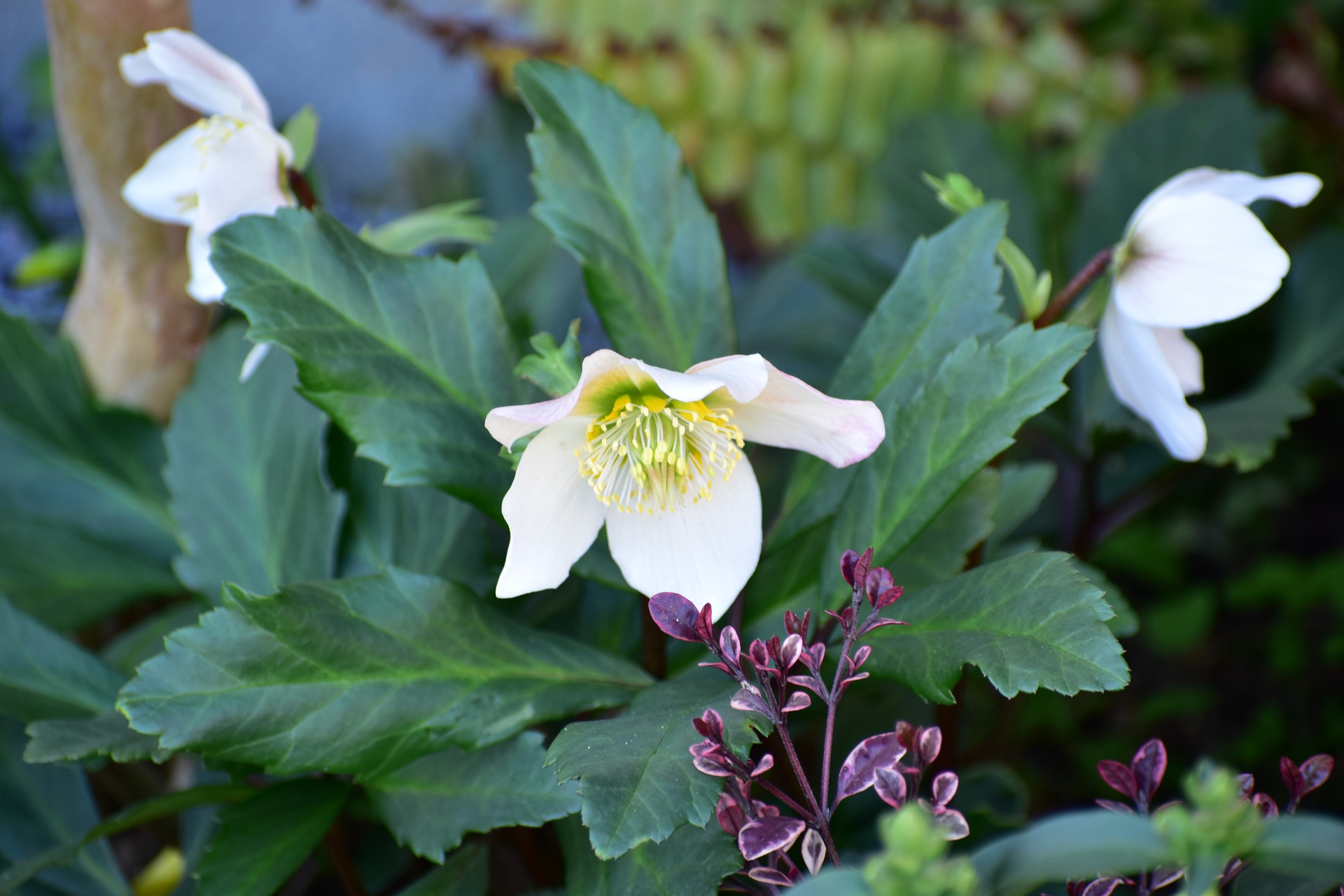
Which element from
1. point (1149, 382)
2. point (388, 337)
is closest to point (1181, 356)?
point (1149, 382)

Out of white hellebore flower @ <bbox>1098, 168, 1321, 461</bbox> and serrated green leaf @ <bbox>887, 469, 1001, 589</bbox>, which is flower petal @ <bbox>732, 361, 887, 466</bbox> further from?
white hellebore flower @ <bbox>1098, 168, 1321, 461</bbox>

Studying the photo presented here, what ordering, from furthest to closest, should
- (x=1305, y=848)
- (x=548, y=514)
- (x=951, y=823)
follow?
(x=548, y=514), (x=951, y=823), (x=1305, y=848)

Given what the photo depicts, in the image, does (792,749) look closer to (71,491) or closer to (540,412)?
(540,412)

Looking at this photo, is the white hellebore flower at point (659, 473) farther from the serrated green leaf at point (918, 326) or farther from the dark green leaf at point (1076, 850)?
the dark green leaf at point (1076, 850)

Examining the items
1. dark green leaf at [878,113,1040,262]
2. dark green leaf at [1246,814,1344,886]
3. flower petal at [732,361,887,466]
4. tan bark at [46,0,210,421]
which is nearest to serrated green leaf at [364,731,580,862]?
flower petal at [732,361,887,466]

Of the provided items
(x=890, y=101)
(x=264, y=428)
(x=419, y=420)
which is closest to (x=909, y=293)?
(x=419, y=420)

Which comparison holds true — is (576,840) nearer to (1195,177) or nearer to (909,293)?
(909,293)
